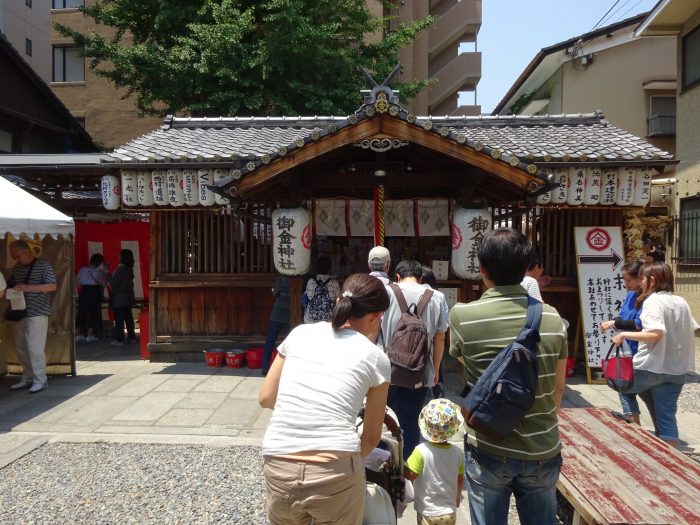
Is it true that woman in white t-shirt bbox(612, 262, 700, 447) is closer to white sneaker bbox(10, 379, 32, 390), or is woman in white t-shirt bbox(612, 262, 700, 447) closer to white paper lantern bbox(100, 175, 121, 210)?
white sneaker bbox(10, 379, 32, 390)

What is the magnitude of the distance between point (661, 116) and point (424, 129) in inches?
573

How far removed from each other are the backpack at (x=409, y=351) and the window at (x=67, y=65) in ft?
83.0

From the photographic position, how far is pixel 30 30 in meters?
23.1

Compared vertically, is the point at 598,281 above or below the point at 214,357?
above

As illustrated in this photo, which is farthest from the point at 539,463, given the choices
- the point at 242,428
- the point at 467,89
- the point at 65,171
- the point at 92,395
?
the point at 467,89

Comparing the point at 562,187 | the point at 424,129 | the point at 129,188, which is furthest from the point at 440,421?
the point at 129,188

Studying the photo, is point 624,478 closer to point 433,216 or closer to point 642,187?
point 433,216

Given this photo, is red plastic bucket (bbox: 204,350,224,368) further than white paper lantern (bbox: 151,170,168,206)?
Yes

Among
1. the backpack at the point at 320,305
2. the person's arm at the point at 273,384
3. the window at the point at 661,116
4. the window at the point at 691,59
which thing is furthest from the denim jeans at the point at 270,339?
the window at the point at 661,116

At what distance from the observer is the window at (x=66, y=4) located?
2425 cm

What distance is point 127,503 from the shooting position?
4.24 metres

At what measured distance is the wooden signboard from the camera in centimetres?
820

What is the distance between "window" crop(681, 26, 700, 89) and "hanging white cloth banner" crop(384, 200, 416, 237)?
26.9 ft

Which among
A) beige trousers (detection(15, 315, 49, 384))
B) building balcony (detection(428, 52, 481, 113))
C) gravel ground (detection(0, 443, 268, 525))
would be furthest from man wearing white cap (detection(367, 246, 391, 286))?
building balcony (detection(428, 52, 481, 113))
